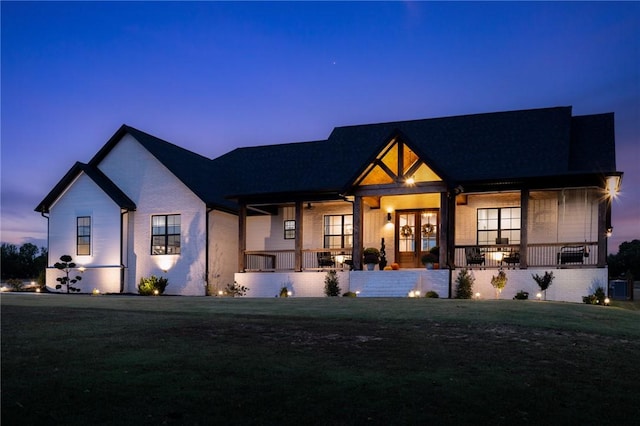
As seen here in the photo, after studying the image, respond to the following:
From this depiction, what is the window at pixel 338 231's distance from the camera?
26.9 meters

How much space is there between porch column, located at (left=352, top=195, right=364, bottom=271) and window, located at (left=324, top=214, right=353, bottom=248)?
342 centimetres

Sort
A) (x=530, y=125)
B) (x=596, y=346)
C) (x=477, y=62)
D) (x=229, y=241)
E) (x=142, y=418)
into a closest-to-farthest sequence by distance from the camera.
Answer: (x=142, y=418)
(x=596, y=346)
(x=530, y=125)
(x=229, y=241)
(x=477, y=62)

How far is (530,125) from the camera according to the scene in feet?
84.9

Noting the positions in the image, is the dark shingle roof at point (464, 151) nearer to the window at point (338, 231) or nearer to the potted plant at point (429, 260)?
the window at point (338, 231)

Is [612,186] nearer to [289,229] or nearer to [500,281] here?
[500,281]

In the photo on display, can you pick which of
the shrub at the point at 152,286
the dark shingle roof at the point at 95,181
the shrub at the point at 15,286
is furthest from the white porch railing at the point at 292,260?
the shrub at the point at 15,286

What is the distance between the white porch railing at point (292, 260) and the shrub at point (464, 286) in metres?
4.77

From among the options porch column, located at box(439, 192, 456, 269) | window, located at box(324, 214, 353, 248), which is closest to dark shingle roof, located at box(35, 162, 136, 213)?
window, located at box(324, 214, 353, 248)

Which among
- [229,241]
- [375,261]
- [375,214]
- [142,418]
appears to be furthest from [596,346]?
[229,241]

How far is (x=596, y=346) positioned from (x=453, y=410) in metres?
4.78

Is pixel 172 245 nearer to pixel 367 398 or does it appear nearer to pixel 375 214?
pixel 375 214

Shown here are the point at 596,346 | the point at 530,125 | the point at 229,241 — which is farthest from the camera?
the point at 229,241

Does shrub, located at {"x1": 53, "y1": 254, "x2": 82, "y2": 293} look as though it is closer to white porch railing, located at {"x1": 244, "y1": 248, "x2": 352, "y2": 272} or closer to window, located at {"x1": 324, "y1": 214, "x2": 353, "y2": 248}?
white porch railing, located at {"x1": 244, "y1": 248, "x2": 352, "y2": 272}

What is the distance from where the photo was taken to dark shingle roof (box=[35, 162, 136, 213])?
90.0 feet
